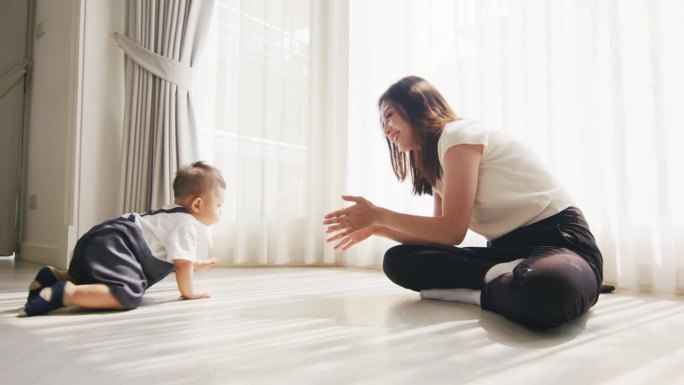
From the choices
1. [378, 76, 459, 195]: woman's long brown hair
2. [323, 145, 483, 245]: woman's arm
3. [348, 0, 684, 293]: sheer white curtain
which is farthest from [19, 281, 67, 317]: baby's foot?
[348, 0, 684, 293]: sheer white curtain

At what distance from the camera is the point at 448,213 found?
4.38 ft

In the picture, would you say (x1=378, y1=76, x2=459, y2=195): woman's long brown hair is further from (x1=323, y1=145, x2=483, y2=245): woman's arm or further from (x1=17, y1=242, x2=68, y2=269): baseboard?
(x1=17, y1=242, x2=68, y2=269): baseboard

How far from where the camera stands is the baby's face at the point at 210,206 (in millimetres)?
1583

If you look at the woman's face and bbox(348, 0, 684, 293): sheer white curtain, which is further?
bbox(348, 0, 684, 293): sheer white curtain

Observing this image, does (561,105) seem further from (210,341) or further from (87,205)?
(87,205)

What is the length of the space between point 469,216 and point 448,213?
6 centimetres

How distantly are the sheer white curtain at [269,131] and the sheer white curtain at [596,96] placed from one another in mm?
708

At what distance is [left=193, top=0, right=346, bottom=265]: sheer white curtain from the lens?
2.76 metres

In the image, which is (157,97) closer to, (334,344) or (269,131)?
(269,131)

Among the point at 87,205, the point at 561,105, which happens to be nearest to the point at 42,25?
the point at 87,205

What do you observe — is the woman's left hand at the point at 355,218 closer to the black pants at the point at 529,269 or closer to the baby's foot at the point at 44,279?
the black pants at the point at 529,269

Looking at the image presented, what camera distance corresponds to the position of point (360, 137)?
2771 millimetres

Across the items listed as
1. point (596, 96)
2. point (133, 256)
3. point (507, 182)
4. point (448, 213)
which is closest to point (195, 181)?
point (133, 256)

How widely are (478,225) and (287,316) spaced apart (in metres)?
0.68
